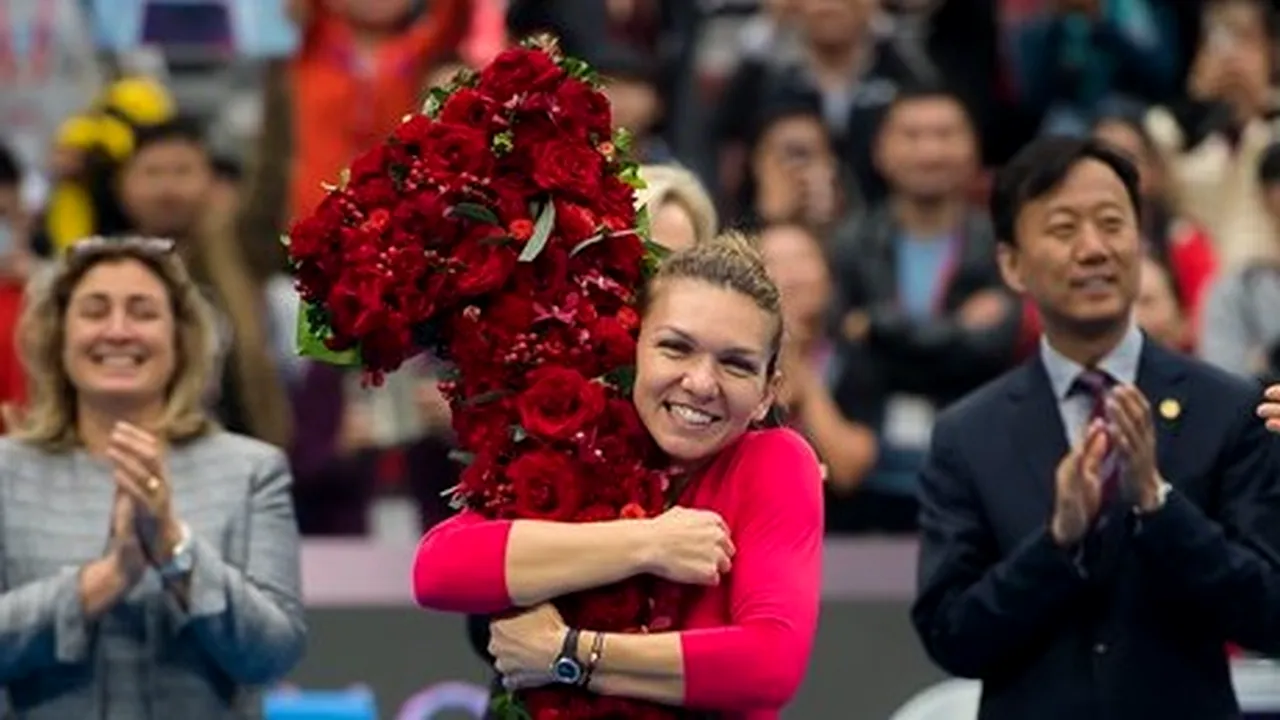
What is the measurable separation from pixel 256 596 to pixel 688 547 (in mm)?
1654

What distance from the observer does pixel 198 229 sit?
11.4 metres

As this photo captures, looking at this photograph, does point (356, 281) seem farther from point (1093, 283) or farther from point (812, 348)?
point (812, 348)

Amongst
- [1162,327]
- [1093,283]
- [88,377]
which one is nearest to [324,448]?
[1162,327]

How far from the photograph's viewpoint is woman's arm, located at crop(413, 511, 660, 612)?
634cm

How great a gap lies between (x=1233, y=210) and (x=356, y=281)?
6268 millimetres

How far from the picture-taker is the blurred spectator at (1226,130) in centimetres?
1215

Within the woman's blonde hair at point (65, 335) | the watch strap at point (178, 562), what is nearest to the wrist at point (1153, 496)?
the watch strap at point (178, 562)

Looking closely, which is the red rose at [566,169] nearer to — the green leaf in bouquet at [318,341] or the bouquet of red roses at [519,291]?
the bouquet of red roses at [519,291]

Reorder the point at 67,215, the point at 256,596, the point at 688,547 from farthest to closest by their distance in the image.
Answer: the point at 67,215, the point at 256,596, the point at 688,547

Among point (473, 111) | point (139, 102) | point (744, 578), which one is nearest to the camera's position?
point (744, 578)

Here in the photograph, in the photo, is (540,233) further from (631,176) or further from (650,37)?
(650,37)

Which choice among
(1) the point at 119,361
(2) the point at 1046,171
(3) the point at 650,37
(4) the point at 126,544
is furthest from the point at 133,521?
(3) the point at 650,37

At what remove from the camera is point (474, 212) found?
21.4ft

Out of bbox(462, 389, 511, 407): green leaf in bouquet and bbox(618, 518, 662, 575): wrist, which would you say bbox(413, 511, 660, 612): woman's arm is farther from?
bbox(462, 389, 511, 407): green leaf in bouquet
